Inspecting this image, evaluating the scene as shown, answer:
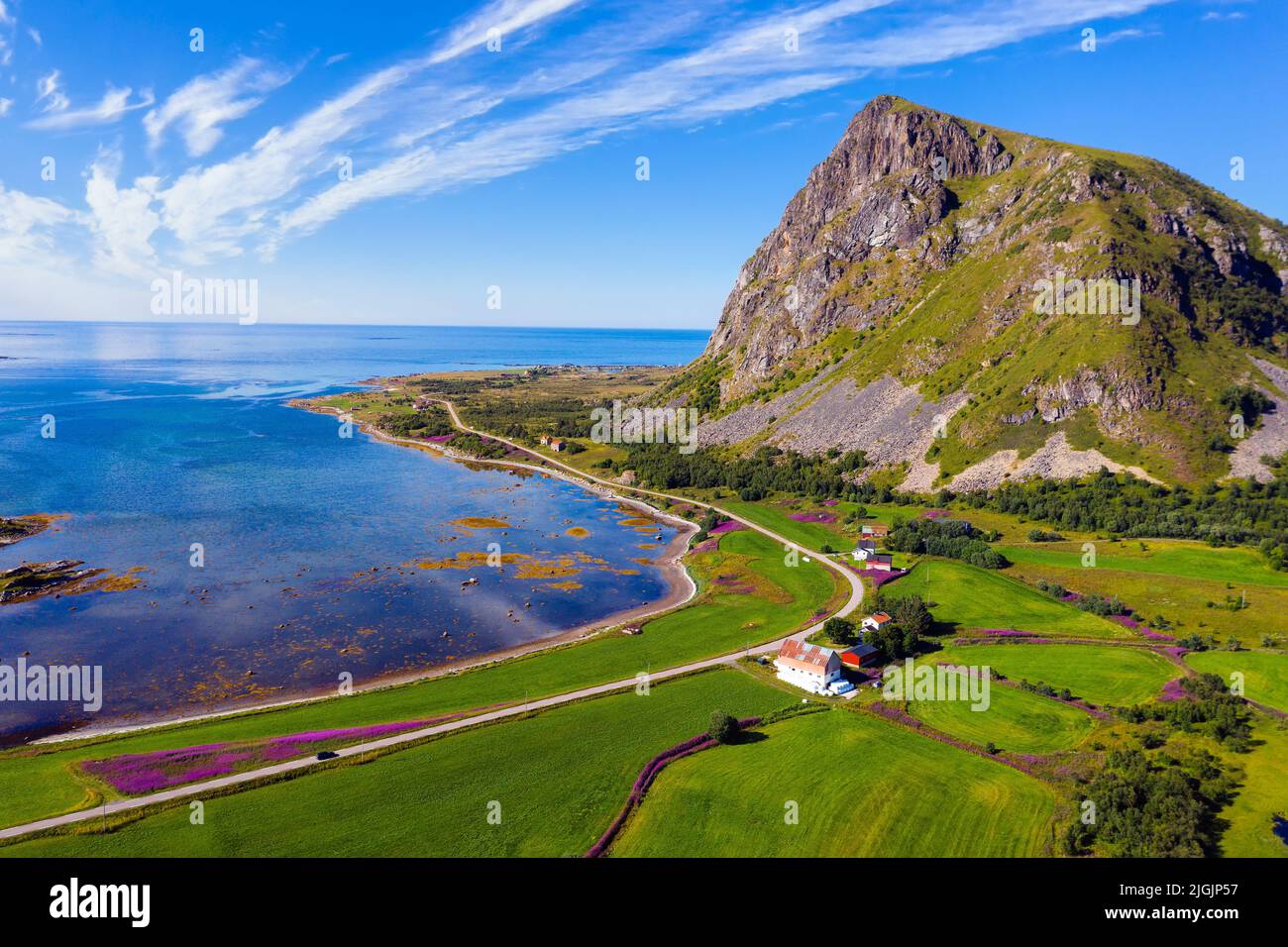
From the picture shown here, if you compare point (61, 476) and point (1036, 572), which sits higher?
point (61, 476)

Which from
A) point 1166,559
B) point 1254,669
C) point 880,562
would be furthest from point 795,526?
point 1254,669

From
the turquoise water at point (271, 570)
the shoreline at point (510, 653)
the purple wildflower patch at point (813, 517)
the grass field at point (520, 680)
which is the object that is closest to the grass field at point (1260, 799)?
the grass field at point (520, 680)

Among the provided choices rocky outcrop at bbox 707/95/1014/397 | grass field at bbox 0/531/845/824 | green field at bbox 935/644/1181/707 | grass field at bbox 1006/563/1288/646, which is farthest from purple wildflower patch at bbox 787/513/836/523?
rocky outcrop at bbox 707/95/1014/397

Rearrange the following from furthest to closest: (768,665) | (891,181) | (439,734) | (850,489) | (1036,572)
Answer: (891,181)
(850,489)
(1036,572)
(768,665)
(439,734)

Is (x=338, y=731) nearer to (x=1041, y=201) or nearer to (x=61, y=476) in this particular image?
(x=61, y=476)

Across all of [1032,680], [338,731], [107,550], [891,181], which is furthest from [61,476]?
[891,181]

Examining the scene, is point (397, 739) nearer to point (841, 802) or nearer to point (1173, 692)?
point (841, 802)

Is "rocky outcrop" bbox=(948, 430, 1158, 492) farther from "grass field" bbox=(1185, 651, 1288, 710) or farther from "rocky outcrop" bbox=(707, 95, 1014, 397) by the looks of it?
"rocky outcrop" bbox=(707, 95, 1014, 397)
